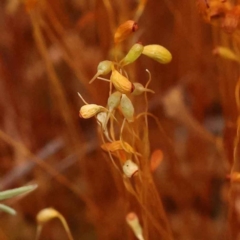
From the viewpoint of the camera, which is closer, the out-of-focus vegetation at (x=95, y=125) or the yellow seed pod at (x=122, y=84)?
the yellow seed pod at (x=122, y=84)

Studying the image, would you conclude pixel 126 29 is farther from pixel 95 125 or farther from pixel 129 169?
pixel 95 125

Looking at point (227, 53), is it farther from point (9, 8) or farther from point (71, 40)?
point (9, 8)

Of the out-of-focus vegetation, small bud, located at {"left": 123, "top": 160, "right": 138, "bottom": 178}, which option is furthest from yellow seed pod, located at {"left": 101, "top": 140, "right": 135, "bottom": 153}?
the out-of-focus vegetation

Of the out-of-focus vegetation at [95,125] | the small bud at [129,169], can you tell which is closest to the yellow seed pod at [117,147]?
the small bud at [129,169]

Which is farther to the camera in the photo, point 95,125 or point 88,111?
point 95,125

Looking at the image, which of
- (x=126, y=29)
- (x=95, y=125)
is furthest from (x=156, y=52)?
(x=95, y=125)

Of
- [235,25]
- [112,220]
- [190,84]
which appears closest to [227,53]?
[235,25]

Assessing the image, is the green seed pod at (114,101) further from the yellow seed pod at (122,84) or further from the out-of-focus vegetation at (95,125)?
the out-of-focus vegetation at (95,125)

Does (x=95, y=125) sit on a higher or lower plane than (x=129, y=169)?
lower

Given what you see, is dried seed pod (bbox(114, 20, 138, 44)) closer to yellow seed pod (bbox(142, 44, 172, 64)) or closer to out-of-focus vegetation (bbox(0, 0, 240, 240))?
yellow seed pod (bbox(142, 44, 172, 64))
